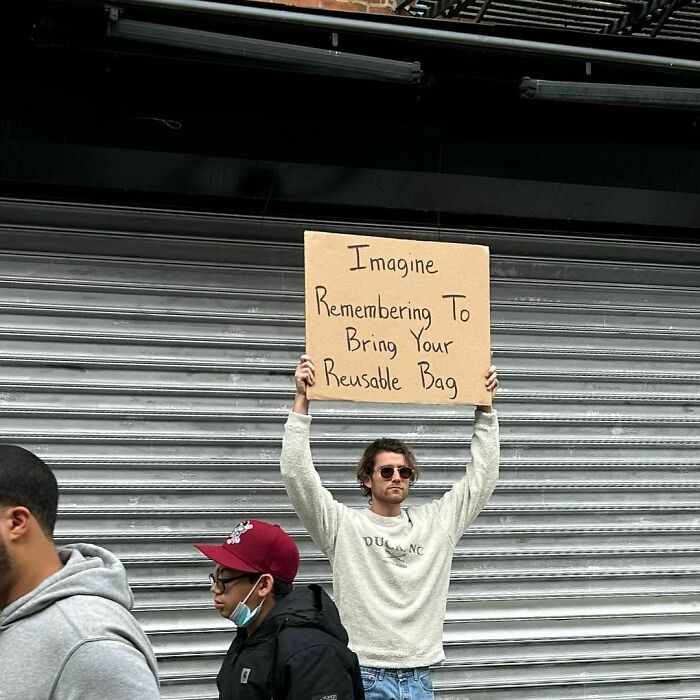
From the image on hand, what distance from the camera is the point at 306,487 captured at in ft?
17.0

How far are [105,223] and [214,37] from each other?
1.19 meters

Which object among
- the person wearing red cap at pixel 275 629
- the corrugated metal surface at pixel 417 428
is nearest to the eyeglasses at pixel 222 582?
the person wearing red cap at pixel 275 629

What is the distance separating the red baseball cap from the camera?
4.03 m

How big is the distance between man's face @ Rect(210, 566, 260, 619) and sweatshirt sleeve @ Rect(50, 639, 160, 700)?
154 cm

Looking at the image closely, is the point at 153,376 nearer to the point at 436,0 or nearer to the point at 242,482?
the point at 242,482

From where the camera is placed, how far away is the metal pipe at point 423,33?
5262 millimetres

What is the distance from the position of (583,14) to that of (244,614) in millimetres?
4013

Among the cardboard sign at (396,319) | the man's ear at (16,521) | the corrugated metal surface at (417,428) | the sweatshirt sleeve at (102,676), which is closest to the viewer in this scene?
the sweatshirt sleeve at (102,676)

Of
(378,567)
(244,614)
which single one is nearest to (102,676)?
(244,614)

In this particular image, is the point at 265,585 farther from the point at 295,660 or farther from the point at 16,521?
the point at 16,521

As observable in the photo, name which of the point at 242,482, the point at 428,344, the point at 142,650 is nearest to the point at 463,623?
the point at 242,482

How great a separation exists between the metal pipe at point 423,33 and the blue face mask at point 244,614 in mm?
2548

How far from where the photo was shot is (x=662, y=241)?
7125mm

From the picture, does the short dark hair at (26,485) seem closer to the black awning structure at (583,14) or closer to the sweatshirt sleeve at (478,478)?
the sweatshirt sleeve at (478,478)
